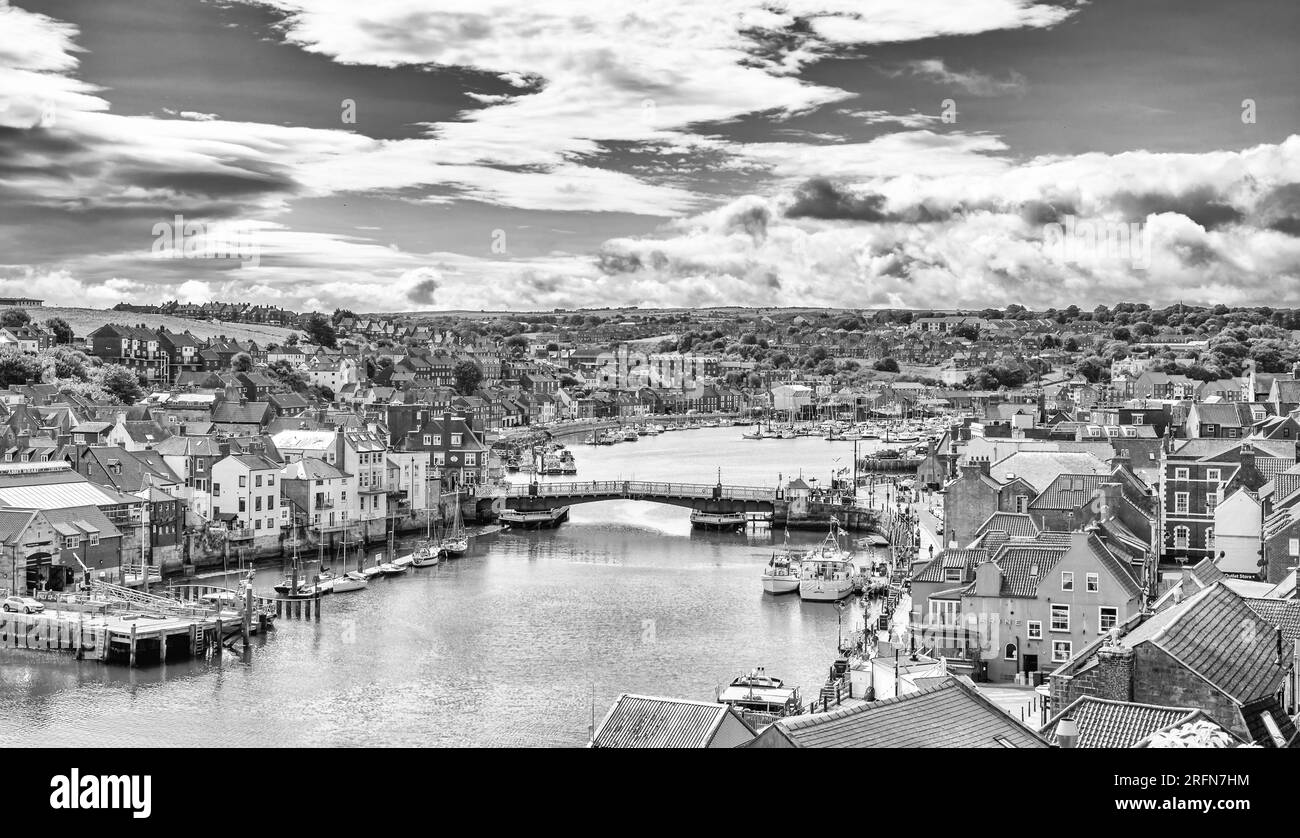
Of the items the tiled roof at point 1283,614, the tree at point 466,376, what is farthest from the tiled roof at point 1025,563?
the tree at point 466,376

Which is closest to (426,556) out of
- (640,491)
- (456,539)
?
(456,539)

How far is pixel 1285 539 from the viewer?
1003 cm

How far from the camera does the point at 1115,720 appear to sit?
484 cm

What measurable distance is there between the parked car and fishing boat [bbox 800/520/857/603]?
8.41 m

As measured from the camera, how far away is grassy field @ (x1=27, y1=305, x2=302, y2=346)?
3328 cm

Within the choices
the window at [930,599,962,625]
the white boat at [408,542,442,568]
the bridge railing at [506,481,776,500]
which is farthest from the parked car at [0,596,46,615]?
the bridge railing at [506,481,776,500]

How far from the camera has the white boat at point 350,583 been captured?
16.9 metres

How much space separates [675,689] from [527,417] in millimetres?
38288

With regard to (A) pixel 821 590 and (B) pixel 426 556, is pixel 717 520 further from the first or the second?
(A) pixel 821 590

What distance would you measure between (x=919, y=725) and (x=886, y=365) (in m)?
51.9

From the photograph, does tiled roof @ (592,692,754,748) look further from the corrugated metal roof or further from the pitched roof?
the pitched roof

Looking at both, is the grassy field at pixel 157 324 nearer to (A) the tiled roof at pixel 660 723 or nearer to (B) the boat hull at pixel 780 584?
(B) the boat hull at pixel 780 584

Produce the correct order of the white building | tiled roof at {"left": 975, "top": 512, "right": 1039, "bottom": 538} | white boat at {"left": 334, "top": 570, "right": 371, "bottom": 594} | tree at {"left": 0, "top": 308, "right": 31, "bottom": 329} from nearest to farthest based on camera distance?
1. tiled roof at {"left": 975, "top": 512, "right": 1039, "bottom": 538}
2. white boat at {"left": 334, "top": 570, "right": 371, "bottom": 594}
3. the white building
4. tree at {"left": 0, "top": 308, "right": 31, "bottom": 329}

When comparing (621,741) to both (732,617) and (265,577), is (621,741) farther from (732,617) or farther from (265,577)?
(265,577)
